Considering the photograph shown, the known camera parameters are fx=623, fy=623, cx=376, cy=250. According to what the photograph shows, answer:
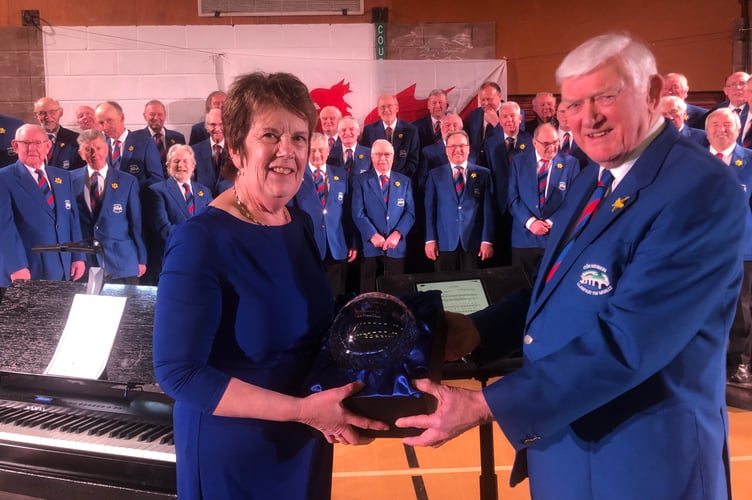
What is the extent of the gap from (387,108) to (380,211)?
3.97ft

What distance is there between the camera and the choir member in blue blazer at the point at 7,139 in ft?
17.9

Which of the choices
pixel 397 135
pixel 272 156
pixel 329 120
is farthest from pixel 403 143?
pixel 272 156

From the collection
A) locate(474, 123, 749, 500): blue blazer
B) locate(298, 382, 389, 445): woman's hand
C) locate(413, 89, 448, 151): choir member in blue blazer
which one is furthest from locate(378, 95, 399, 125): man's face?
locate(298, 382, 389, 445): woman's hand

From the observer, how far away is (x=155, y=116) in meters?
5.88

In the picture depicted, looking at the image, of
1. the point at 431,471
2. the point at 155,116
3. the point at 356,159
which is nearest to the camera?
the point at 431,471

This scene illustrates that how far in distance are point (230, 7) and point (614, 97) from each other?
6.67 m

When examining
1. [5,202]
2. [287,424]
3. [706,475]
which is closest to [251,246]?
[287,424]

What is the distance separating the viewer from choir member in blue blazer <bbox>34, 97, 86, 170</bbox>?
17.7 ft

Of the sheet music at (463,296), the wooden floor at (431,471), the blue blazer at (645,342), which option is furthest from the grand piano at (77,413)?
the wooden floor at (431,471)

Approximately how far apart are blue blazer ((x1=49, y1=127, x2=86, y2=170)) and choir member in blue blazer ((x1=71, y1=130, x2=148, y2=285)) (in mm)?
370

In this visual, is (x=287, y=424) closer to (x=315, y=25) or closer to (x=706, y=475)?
(x=706, y=475)

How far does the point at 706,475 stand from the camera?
1.13m

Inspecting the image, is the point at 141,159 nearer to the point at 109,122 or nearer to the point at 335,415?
the point at 109,122

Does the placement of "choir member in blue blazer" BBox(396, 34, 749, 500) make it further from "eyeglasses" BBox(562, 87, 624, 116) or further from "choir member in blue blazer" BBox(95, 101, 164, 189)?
"choir member in blue blazer" BBox(95, 101, 164, 189)
